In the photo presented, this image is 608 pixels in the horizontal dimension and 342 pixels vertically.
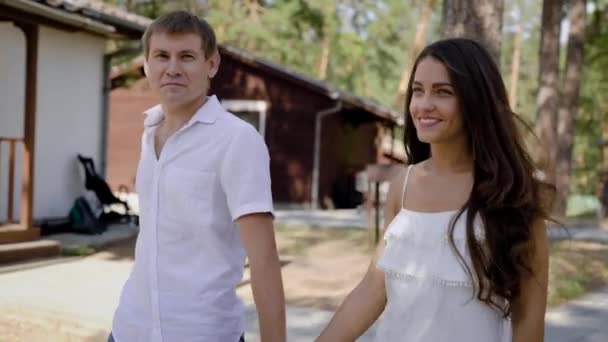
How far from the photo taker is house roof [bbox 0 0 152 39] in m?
9.88

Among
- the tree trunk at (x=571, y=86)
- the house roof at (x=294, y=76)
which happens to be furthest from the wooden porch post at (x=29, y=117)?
the tree trunk at (x=571, y=86)

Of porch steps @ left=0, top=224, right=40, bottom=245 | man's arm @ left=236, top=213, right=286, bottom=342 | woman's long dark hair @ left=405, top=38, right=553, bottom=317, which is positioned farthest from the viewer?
porch steps @ left=0, top=224, right=40, bottom=245

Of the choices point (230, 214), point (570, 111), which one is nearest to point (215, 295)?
point (230, 214)

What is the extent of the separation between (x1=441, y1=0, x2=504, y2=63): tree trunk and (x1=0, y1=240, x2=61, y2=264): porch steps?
5.26 meters

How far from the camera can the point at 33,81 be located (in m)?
10.2

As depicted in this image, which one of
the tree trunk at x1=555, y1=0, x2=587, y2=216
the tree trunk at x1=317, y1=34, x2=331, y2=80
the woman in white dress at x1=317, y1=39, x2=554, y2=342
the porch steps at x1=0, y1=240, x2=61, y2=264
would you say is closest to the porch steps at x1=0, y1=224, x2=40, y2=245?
the porch steps at x1=0, y1=240, x2=61, y2=264

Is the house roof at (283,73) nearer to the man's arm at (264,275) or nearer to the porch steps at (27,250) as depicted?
the porch steps at (27,250)

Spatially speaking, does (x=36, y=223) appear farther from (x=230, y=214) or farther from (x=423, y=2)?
(x=423, y=2)

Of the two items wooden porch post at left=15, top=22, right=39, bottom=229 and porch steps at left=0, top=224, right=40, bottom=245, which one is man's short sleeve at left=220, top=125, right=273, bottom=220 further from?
wooden porch post at left=15, top=22, right=39, bottom=229

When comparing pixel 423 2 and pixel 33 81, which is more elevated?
pixel 423 2

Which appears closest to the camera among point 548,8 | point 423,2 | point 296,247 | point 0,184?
point 0,184

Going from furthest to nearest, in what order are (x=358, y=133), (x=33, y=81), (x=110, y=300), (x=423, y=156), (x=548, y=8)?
(x=358, y=133) → (x=548, y=8) → (x=33, y=81) → (x=110, y=300) → (x=423, y=156)

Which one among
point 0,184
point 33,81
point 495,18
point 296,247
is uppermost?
point 495,18

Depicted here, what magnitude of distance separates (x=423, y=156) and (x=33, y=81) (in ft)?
28.3
